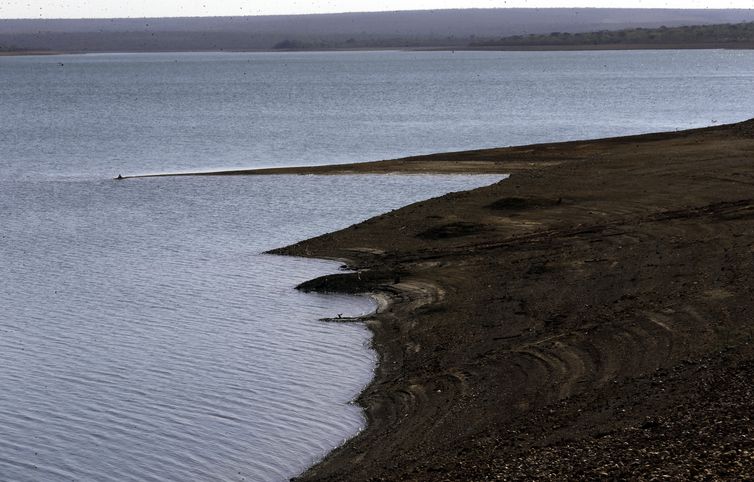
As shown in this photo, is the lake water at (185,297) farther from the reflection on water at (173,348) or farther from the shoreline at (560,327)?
the shoreline at (560,327)

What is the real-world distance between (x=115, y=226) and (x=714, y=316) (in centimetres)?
2060

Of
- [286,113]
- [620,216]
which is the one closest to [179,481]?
[620,216]

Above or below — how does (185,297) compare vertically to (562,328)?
above

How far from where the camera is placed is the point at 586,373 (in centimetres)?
1684

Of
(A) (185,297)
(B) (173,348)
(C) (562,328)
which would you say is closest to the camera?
(C) (562,328)

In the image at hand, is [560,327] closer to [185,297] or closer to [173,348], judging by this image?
[173,348]

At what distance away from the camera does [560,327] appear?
64.1 feet

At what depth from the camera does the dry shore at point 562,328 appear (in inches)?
533

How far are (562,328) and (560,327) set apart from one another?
81 millimetres

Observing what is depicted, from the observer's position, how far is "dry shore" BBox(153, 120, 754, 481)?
1354 cm

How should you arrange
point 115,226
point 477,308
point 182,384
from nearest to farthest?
point 182,384, point 477,308, point 115,226

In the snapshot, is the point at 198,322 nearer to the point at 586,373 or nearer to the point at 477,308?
the point at 477,308

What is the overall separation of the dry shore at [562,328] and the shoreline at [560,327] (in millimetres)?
40

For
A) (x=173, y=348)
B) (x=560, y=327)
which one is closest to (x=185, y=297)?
(x=173, y=348)
